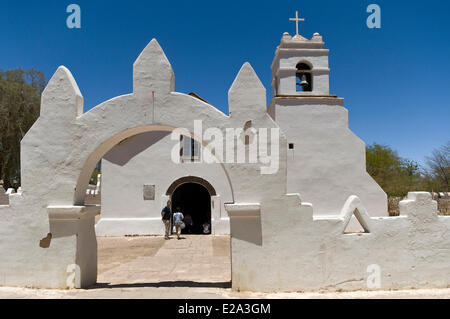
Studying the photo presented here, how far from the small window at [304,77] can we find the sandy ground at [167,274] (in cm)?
664

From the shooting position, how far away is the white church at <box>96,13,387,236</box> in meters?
12.6

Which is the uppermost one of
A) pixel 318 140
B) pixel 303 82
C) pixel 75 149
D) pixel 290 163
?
pixel 303 82

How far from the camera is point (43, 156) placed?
5199 millimetres

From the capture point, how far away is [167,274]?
7.04 meters

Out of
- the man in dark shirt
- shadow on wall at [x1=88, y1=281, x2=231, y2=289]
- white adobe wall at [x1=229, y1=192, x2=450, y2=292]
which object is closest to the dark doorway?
the man in dark shirt

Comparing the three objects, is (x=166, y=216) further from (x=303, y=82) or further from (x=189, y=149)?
(x=303, y=82)

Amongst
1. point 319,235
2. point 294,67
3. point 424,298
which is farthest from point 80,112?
point 294,67

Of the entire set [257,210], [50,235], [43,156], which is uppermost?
[43,156]

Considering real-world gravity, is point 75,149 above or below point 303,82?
below

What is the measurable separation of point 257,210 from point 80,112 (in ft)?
10.3

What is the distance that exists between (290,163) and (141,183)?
5780 millimetres

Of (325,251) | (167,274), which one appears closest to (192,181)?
(167,274)
